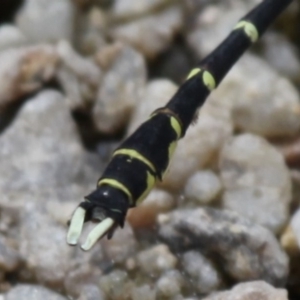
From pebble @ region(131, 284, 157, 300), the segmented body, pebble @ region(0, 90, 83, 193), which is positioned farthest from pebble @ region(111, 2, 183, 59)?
pebble @ region(131, 284, 157, 300)

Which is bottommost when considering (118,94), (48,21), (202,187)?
(202,187)

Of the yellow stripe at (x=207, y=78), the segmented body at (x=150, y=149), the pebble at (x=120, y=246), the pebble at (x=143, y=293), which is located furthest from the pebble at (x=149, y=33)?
the pebble at (x=143, y=293)

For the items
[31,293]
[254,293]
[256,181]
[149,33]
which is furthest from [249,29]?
[31,293]

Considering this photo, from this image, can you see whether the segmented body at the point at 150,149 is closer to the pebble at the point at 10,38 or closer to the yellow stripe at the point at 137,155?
the yellow stripe at the point at 137,155

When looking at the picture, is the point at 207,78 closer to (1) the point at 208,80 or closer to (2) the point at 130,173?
(1) the point at 208,80

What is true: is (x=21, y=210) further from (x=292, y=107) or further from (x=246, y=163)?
(x=292, y=107)
